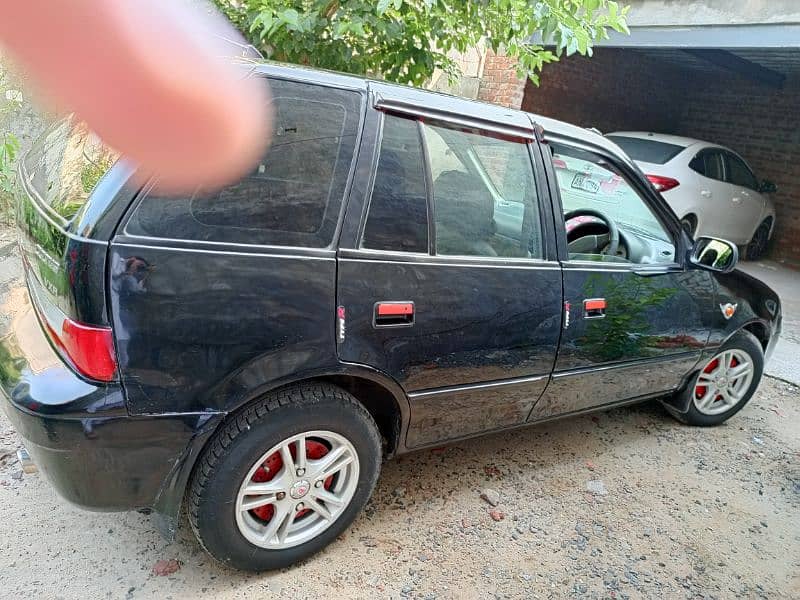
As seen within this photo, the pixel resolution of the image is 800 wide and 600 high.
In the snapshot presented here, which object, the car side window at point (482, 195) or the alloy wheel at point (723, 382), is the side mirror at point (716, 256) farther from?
the car side window at point (482, 195)

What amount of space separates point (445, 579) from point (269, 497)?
2.59 feet

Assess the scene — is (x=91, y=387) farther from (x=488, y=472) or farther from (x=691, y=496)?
(x=691, y=496)

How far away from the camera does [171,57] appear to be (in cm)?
194

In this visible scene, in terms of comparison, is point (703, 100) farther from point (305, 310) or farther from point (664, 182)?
point (305, 310)

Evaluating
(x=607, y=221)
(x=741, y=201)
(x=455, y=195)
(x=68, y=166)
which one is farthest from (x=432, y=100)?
(x=741, y=201)

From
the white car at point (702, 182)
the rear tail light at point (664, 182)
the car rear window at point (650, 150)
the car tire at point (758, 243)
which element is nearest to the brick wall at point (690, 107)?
the car tire at point (758, 243)

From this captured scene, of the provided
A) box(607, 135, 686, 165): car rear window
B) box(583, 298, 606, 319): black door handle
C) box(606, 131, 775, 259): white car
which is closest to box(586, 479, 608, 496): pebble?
box(583, 298, 606, 319): black door handle

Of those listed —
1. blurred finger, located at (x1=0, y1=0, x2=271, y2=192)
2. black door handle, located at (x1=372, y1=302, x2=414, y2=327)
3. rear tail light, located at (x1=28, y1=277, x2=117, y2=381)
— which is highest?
blurred finger, located at (x1=0, y1=0, x2=271, y2=192)

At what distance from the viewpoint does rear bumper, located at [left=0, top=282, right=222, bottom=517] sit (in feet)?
5.62

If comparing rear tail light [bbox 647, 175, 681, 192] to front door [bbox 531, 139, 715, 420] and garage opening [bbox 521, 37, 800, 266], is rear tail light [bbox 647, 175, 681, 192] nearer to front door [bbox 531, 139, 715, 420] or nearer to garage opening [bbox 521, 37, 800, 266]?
garage opening [bbox 521, 37, 800, 266]

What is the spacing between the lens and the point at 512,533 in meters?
2.61

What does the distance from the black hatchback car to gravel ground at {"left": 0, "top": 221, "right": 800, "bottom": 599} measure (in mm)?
201

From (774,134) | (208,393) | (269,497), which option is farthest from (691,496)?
(774,134)

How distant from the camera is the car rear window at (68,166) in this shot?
5.91 feet
